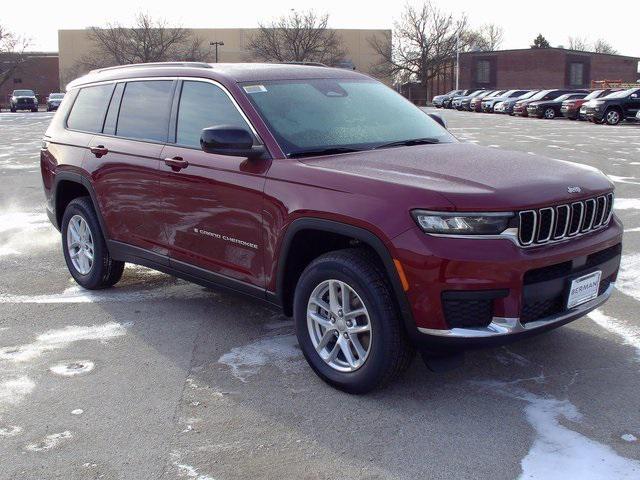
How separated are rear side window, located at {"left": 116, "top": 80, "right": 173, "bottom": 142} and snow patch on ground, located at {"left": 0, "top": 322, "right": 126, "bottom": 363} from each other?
1409mm

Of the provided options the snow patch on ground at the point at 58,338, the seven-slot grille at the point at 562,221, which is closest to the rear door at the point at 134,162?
the snow patch on ground at the point at 58,338

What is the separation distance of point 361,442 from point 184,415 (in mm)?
980

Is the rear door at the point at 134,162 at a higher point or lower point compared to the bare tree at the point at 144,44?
lower

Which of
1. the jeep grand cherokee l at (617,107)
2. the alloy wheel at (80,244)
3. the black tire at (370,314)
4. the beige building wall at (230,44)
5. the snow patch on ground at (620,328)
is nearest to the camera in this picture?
the black tire at (370,314)

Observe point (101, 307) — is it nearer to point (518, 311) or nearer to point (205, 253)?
point (205, 253)

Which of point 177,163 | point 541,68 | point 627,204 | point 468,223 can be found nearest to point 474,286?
point 468,223

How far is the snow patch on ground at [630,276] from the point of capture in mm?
6148

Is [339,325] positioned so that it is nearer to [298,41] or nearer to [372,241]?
[372,241]

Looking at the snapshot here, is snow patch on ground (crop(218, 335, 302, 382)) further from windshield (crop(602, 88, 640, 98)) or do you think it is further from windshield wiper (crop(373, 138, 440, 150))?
windshield (crop(602, 88, 640, 98))

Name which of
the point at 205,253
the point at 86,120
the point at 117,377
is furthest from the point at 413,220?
the point at 86,120

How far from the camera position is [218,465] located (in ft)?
11.5

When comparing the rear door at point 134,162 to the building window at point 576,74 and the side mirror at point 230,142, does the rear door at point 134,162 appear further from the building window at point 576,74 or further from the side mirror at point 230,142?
the building window at point 576,74

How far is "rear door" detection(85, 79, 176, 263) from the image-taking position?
17.9 ft

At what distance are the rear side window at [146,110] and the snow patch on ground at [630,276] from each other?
3.84 m
